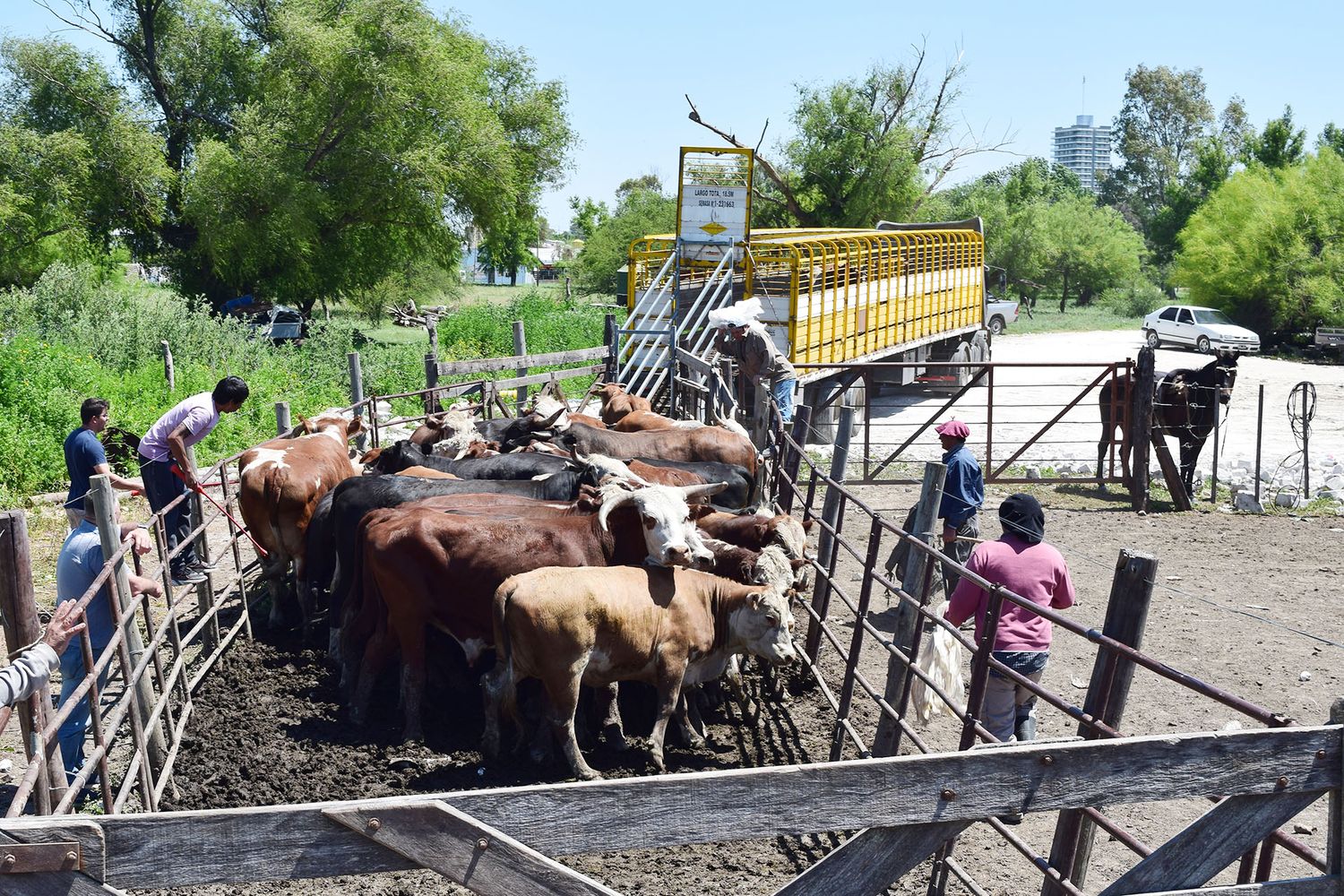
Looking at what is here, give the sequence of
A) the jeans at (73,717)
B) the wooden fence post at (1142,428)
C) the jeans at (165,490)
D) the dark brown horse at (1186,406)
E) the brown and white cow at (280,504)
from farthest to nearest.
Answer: the dark brown horse at (1186,406), the wooden fence post at (1142,428), the jeans at (165,490), the brown and white cow at (280,504), the jeans at (73,717)

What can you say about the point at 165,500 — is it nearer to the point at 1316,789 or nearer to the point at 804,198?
the point at 1316,789

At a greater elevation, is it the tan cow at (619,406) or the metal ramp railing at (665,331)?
the metal ramp railing at (665,331)

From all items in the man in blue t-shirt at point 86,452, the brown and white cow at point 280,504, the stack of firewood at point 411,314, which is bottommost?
the brown and white cow at point 280,504

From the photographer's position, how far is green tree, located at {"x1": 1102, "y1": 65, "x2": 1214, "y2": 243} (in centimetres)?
8269

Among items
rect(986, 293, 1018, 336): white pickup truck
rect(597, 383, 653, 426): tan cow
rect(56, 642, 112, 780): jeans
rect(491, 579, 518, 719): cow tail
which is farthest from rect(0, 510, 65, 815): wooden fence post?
rect(986, 293, 1018, 336): white pickup truck

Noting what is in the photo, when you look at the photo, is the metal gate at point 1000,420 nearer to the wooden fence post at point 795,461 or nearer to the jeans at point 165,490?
the wooden fence post at point 795,461

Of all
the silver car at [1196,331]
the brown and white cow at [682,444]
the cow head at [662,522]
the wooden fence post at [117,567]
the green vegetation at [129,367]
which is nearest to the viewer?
the wooden fence post at [117,567]

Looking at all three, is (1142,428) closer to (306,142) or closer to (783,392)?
(783,392)

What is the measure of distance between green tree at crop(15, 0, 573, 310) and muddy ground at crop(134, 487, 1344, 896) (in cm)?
2173

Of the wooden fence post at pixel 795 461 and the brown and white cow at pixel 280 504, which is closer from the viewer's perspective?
the brown and white cow at pixel 280 504

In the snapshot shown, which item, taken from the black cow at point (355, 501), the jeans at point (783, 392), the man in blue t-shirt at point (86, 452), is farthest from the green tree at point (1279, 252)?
the man in blue t-shirt at point (86, 452)

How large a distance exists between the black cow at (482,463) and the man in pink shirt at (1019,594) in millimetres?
4177

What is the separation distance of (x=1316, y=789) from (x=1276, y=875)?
2796 millimetres

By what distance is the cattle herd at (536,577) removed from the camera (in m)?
6.00
